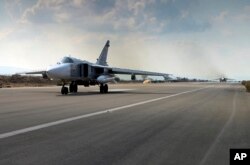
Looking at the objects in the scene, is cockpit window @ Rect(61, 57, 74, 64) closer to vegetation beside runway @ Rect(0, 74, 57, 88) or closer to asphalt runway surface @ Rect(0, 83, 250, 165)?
asphalt runway surface @ Rect(0, 83, 250, 165)

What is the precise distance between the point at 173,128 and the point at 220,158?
3.74 m

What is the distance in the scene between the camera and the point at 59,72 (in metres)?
29.0

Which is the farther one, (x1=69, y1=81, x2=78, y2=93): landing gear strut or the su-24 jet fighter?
(x1=69, y1=81, x2=78, y2=93): landing gear strut

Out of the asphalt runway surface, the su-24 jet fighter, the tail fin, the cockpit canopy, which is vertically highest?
the tail fin

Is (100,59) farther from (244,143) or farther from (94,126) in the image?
(244,143)

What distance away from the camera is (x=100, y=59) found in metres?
40.8

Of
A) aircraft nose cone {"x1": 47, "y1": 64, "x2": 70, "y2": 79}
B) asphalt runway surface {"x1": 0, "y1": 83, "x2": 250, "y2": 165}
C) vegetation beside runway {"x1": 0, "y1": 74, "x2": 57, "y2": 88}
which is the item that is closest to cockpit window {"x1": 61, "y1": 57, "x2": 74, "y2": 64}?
aircraft nose cone {"x1": 47, "y1": 64, "x2": 70, "y2": 79}

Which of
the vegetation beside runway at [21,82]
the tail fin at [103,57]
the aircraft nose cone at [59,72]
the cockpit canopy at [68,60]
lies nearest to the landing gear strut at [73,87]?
the cockpit canopy at [68,60]

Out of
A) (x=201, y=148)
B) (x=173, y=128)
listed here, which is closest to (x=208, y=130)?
(x=173, y=128)

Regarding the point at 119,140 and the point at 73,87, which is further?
the point at 73,87

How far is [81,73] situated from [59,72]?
3.56 meters

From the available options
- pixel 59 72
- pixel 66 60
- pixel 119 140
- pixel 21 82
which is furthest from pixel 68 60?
pixel 21 82

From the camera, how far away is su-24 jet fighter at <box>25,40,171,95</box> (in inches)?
1153

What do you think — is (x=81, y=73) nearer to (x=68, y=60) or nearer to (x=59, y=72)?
(x=68, y=60)
